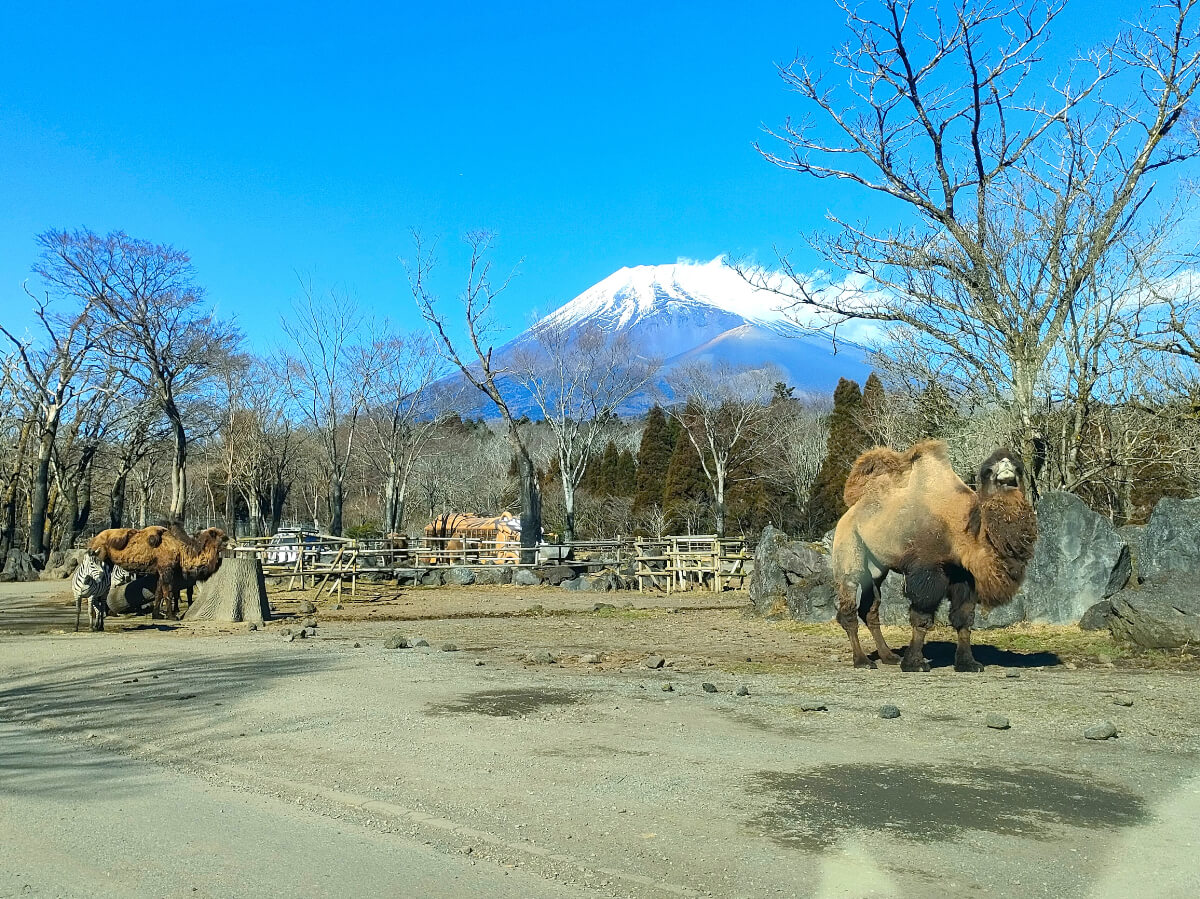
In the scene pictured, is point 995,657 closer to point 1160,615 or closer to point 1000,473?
point 1160,615

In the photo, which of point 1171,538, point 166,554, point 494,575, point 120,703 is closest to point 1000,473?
point 1171,538

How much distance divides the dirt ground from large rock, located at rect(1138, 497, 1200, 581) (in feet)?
8.26

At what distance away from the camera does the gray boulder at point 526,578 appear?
99.2 feet

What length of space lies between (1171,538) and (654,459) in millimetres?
43225

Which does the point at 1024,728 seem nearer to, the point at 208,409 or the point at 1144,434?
the point at 1144,434

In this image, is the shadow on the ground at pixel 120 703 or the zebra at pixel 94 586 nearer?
the shadow on the ground at pixel 120 703

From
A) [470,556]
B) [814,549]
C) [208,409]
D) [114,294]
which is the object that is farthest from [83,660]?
[208,409]

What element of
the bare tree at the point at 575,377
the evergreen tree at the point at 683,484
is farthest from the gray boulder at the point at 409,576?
the evergreen tree at the point at 683,484

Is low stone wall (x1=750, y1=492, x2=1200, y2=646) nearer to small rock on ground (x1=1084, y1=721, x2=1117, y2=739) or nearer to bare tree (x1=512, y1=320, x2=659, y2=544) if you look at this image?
small rock on ground (x1=1084, y1=721, x2=1117, y2=739)

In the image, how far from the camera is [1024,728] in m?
7.08

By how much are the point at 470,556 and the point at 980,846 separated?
3085cm

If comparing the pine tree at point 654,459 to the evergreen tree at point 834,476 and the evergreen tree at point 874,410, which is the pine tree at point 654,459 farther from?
the evergreen tree at point 874,410

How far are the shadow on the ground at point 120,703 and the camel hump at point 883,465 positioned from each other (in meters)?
6.05

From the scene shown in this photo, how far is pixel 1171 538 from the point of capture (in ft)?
46.8
